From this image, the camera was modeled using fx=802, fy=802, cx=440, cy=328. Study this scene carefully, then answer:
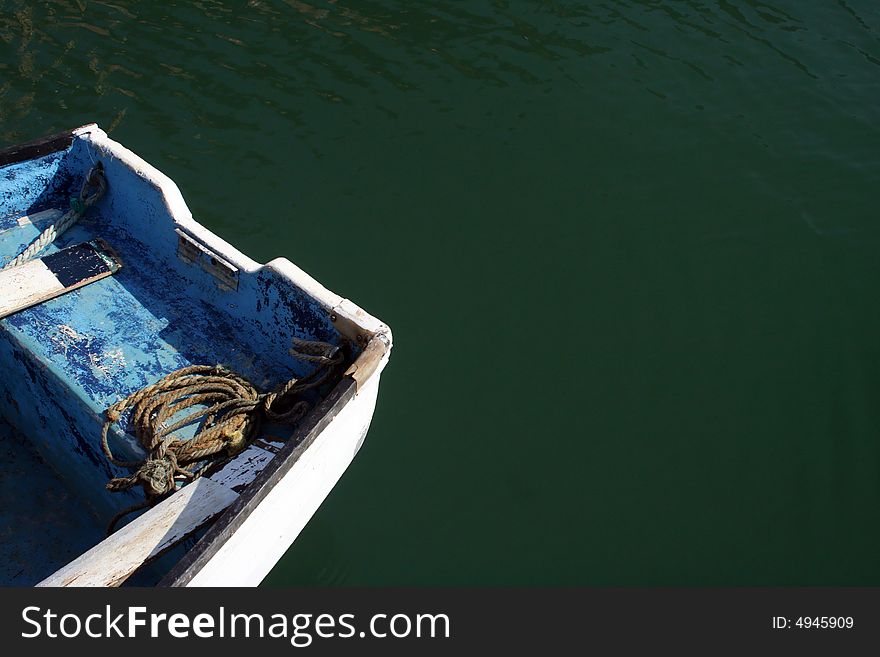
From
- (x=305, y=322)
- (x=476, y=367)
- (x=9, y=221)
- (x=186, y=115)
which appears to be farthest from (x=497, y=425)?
(x=186, y=115)

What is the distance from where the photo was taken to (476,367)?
6.34 m

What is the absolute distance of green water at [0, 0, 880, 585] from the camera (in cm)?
547

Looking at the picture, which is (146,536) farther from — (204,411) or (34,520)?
(34,520)

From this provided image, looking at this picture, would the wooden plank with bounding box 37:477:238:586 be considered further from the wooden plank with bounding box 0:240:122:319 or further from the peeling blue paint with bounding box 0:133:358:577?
the wooden plank with bounding box 0:240:122:319

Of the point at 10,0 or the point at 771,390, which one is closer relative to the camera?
the point at 771,390

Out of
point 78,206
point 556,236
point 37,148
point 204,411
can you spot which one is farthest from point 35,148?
point 556,236

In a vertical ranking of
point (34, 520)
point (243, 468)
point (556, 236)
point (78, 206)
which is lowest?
point (34, 520)

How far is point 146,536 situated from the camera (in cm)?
384

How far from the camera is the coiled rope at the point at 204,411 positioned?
4.32m

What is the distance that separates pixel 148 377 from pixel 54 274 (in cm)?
102

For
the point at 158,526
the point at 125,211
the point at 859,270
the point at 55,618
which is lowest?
the point at 55,618

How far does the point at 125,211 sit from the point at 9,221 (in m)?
0.80

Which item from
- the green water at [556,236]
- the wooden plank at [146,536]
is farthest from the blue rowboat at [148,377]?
the green water at [556,236]

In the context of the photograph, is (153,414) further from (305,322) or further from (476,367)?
(476,367)
